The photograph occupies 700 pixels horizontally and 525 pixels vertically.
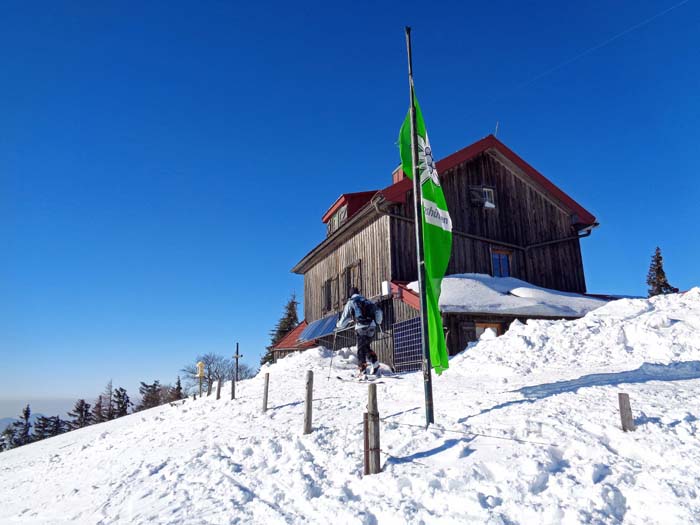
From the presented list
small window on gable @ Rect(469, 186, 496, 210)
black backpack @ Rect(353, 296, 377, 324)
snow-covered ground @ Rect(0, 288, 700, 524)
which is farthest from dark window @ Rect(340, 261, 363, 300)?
snow-covered ground @ Rect(0, 288, 700, 524)

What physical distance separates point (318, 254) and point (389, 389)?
13.6 meters

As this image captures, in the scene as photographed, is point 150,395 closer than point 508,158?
No

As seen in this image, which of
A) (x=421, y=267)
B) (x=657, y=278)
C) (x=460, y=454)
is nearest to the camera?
(x=460, y=454)

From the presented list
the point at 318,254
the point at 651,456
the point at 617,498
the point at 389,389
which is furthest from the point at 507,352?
the point at 318,254

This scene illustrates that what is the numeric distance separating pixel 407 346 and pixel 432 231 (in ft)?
27.2

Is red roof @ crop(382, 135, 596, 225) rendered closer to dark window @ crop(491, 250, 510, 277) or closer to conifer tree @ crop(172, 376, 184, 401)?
dark window @ crop(491, 250, 510, 277)

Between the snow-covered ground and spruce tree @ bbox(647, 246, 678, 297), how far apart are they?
28795 mm

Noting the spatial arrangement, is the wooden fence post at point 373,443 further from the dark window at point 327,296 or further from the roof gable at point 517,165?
the dark window at point 327,296

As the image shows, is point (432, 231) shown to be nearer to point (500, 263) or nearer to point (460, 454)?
point (460, 454)

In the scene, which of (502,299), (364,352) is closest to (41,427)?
(364,352)

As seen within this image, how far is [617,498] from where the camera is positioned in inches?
194

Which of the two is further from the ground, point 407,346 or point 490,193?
point 490,193

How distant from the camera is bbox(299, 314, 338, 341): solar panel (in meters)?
19.7

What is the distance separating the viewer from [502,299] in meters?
15.9
